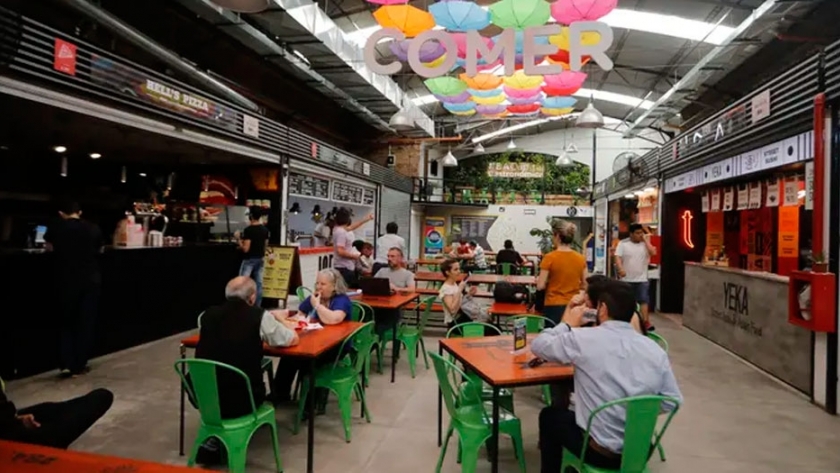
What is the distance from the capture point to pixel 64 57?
4480 millimetres

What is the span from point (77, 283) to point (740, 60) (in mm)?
10128

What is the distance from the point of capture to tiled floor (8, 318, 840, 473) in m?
3.32

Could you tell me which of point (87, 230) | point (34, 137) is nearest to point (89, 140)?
point (34, 137)

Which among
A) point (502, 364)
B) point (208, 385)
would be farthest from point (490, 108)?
point (208, 385)

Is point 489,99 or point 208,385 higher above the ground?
point 489,99

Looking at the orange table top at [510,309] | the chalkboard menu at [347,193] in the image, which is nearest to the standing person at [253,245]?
the orange table top at [510,309]

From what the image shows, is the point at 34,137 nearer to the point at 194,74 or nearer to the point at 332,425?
the point at 194,74

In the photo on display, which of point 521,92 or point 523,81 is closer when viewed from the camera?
point 523,81

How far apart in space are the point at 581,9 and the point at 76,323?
590 cm

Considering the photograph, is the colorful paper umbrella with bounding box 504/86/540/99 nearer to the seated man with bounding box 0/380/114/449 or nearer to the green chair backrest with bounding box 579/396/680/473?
the green chair backrest with bounding box 579/396/680/473

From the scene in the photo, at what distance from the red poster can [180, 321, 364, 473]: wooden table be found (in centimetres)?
287

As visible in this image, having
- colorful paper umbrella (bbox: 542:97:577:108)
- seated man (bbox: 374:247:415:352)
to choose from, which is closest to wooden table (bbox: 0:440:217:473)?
seated man (bbox: 374:247:415:352)

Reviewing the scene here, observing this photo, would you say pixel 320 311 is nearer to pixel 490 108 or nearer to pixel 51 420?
pixel 51 420

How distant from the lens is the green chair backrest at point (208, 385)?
2.65 metres
